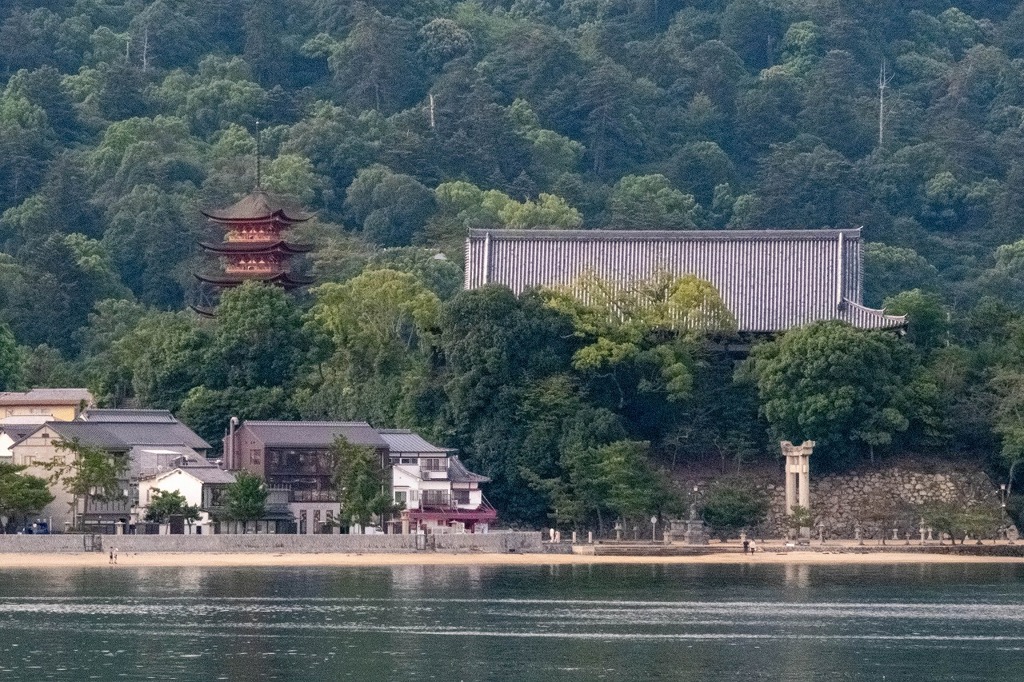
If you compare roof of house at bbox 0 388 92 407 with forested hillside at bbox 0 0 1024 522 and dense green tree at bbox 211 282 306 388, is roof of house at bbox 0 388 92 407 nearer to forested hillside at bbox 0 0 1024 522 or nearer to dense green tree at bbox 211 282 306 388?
forested hillside at bbox 0 0 1024 522

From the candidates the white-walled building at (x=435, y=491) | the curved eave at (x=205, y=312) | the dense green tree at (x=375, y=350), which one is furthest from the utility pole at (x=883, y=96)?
the white-walled building at (x=435, y=491)

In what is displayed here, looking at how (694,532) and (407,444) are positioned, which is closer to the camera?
(694,532)

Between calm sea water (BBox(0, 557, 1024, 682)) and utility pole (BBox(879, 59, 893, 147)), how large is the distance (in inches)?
2066

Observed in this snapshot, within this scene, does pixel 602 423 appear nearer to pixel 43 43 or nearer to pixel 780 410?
pixel 780 410

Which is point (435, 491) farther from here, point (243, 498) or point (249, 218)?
point (249, 218)

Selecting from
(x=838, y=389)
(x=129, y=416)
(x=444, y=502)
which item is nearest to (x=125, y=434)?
(x=129, y=416)

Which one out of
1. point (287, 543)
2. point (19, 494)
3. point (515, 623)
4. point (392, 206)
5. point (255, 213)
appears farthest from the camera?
point (392, 206)

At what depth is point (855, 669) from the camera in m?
43.5

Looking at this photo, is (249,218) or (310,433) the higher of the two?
(249,218)

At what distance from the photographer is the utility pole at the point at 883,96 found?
11531 centimetres

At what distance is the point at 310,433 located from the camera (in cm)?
6875

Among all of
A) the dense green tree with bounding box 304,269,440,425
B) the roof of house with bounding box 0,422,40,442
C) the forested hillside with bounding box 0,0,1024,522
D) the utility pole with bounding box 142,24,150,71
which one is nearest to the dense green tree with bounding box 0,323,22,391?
the forested hillside with bounding box 0,0,1024,522

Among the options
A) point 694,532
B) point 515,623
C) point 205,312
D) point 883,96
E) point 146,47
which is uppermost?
point 146,47

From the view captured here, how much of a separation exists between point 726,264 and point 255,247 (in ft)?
52.0
